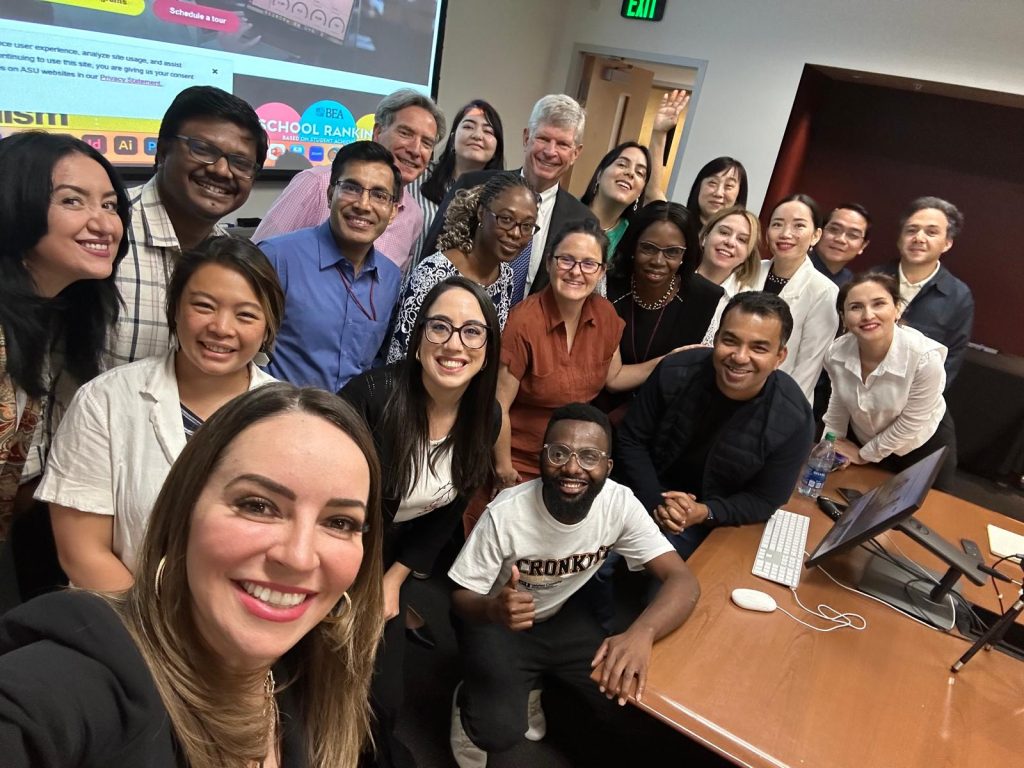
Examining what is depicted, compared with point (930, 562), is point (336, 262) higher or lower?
higher

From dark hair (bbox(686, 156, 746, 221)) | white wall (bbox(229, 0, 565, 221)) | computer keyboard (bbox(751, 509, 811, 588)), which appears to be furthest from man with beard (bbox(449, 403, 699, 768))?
white wall (bbox(229, 0, 565, 221))

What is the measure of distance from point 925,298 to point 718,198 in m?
1.36

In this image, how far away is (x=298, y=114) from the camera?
12.9 ft

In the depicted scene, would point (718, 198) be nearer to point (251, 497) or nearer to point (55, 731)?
point (251, 497)

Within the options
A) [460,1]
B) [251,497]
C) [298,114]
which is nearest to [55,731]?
[251,497]

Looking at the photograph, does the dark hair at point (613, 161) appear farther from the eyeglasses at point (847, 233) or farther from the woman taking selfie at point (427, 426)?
the woman taking selfie at point (427, 426)

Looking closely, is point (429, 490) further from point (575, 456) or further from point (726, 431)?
point (726, 431)

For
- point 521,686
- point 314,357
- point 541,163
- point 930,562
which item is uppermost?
point 541,163

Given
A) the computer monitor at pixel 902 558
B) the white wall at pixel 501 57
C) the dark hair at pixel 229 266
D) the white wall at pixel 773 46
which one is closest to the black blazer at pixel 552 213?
the dark hair at pixel 229 266

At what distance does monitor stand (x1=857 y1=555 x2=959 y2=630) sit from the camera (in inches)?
70.5

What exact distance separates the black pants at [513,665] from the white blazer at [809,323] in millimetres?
1796

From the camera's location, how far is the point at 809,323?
3131 millimetres

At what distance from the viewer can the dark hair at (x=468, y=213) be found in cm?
232

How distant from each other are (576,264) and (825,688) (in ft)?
5.09
